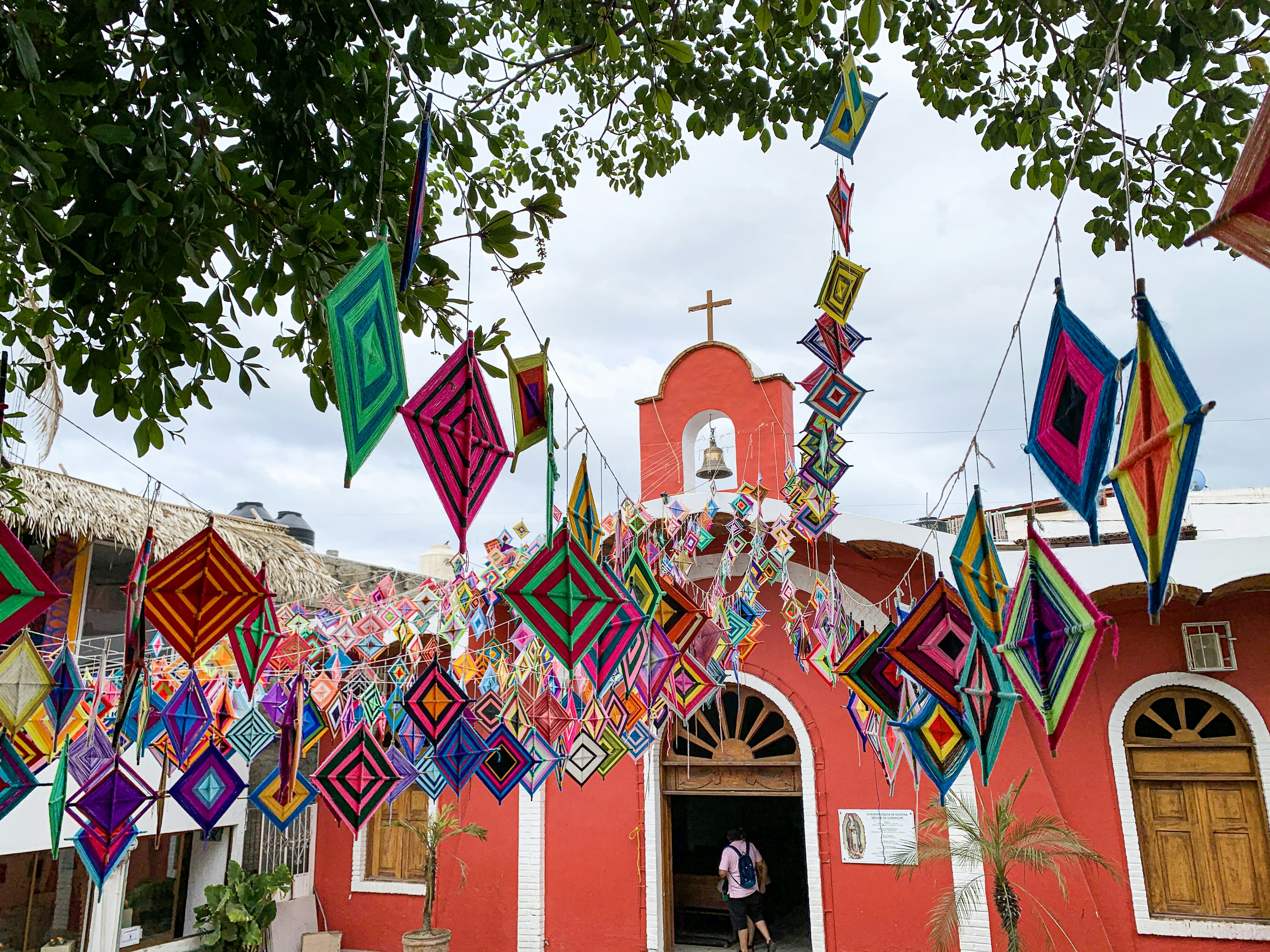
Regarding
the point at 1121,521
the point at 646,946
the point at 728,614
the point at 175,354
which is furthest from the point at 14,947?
the point at 1121,521

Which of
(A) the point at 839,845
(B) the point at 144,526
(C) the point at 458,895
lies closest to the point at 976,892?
(A) the point at 839,845

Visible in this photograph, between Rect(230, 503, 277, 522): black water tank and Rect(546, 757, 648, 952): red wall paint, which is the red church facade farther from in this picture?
Rect(230, 503, 277, 522): black water tank

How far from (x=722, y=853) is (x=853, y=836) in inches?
111

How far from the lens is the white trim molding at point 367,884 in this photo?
34.6 feet

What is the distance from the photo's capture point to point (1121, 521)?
12.8 meters

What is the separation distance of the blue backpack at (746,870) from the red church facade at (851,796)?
658 mm

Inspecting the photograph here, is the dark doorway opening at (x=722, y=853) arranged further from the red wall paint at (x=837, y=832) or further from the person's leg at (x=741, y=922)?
the red wall paint at (x=837, y=832)

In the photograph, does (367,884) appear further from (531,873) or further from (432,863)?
(531,873)

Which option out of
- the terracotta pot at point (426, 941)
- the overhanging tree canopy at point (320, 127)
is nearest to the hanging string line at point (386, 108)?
the overhanging tree canopy at point (320, 127)

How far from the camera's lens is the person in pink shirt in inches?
364

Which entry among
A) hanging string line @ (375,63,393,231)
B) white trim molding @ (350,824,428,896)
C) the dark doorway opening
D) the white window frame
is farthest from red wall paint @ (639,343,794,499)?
hanging string line @ (375,63,393,231)

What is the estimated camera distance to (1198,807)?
789 cm

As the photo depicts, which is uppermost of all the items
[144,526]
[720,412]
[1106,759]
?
[720,412]

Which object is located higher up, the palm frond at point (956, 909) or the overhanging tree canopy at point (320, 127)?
the overhanging tree canopy at point (320, 127)
